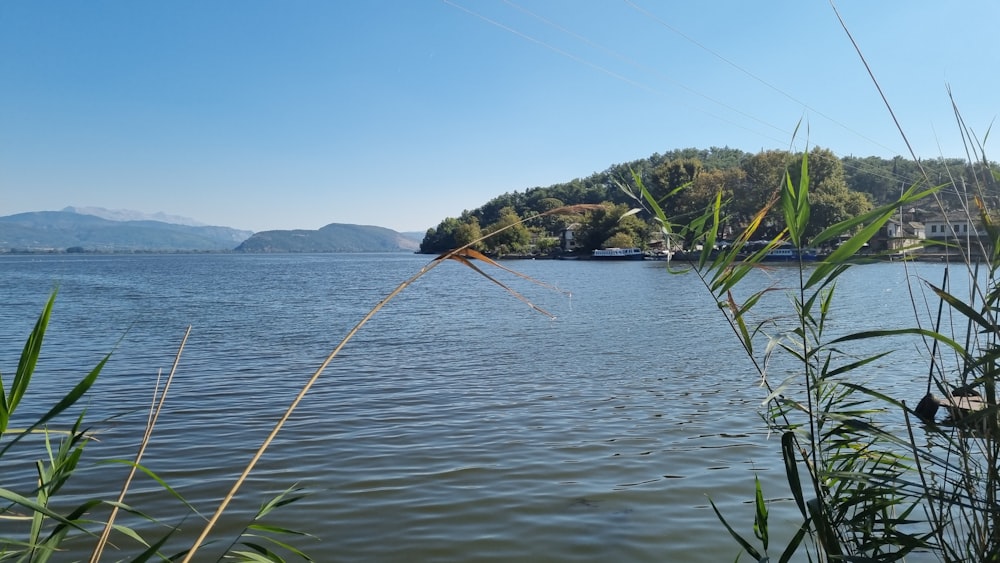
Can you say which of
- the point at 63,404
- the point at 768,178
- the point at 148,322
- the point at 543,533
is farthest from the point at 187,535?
the point at 768,178

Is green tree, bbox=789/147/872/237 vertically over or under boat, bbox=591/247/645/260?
over

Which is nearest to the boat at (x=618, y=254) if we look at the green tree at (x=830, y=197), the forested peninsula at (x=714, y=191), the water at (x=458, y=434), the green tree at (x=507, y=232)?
the forested peninsula at (x=714, y=191)

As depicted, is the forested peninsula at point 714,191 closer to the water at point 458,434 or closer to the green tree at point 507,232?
the green tree at point 507,232

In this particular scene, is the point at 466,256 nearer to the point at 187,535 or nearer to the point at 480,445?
the point at 187,535

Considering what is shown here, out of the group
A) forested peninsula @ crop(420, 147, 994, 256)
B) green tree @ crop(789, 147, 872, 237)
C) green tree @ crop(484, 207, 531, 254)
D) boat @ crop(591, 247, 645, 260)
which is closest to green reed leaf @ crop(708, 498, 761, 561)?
green tree @ crop(484, 207, 531, 254)

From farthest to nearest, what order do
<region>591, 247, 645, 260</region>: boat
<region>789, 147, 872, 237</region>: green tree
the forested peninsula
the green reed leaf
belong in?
<region>591, 247, 645, 260</region>: boat
<region>789, 147, 872, 237</region>: green tree
the forested peninsula
the green reed leaf

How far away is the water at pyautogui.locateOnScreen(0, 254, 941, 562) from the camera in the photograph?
6168 mm

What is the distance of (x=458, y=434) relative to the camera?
9.52 m

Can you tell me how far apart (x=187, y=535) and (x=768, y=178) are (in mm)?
94327

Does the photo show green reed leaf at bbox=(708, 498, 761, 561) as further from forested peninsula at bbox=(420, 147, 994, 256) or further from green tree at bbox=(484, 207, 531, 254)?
forested peninsula at bbox=(420, 147, 994, 256)

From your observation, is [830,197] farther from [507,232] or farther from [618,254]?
[507,232]

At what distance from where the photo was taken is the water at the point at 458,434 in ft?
20.2

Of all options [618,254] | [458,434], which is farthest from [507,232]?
[618,254]

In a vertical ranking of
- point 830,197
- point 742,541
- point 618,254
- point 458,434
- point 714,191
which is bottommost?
point 458,434
